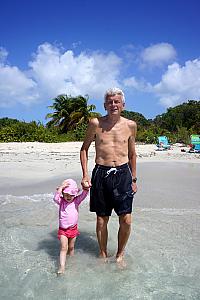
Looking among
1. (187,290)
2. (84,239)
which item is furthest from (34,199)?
(187,290)

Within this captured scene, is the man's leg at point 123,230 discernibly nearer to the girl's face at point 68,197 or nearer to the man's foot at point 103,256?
the man's foot at point 103,256

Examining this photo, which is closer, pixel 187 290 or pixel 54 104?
pixel 187 290

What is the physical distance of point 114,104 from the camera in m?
3.85

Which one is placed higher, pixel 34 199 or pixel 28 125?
pixel 28 125

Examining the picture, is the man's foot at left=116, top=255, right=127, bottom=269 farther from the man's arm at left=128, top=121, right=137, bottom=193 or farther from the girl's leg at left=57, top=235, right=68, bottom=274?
the man's arm at left=128, top=121, right=137, bottom=193

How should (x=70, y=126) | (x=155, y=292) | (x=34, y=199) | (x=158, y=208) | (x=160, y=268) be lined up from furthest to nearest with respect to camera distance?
(x=70, y=126) → (x=34, y=199) → (x=158, y=208) → (x=160, y=268) → (x=155, y=292)

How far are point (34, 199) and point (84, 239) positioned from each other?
8.35ft

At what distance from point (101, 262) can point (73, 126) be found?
3240 cm

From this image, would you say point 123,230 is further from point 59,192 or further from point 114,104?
point 114,104

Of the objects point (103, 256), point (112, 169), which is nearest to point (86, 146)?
point (112, 169)

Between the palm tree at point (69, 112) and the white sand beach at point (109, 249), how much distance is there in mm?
27762

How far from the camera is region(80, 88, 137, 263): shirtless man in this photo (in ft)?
12.6

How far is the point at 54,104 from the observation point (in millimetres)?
37875

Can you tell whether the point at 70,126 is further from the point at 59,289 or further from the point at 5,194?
the point at 59,289
